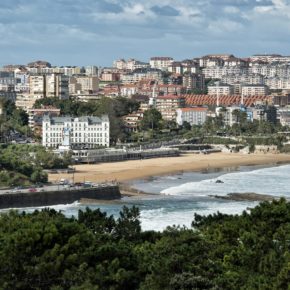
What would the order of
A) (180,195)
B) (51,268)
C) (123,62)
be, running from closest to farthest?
1. (51,268)
2. (180,195)
3. (123,62)

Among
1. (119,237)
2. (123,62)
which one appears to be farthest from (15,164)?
(123,62)

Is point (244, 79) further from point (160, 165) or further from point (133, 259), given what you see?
point (133, 259)

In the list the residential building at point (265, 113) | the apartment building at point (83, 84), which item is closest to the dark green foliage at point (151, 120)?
the residential building at point (265, 113)

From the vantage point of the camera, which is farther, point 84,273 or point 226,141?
point 226,141

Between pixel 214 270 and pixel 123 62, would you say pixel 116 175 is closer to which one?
pixel 214 270

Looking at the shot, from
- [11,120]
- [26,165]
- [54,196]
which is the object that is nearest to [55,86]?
[11,120]

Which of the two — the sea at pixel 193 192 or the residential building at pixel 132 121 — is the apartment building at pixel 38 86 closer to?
the residential building at pixel 132 121

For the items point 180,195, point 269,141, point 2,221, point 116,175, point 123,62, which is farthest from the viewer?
point 123,62
